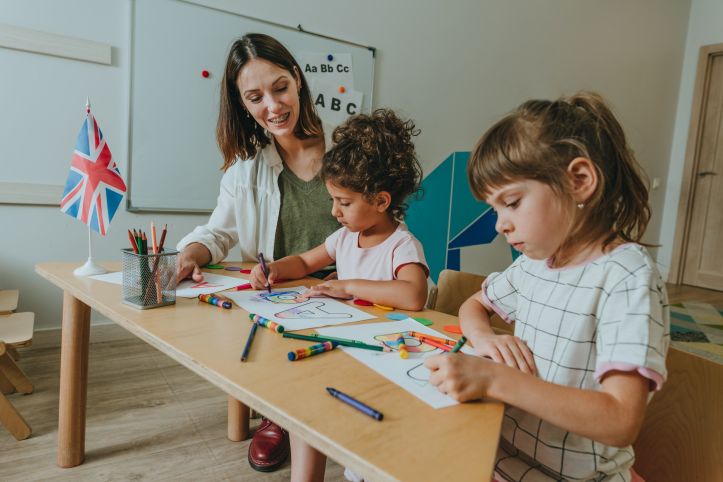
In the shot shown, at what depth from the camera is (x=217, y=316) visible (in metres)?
0.88

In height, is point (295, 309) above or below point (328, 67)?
below

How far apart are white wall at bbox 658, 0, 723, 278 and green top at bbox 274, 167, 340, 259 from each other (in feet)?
14.8

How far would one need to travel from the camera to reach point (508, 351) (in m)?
0.77

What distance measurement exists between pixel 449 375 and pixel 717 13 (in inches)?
231

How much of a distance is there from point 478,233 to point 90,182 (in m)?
2.96

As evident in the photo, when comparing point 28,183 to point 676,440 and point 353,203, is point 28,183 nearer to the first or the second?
point 353,203

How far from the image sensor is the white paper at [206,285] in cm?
104

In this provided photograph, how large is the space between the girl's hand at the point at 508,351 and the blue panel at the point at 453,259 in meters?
2.79

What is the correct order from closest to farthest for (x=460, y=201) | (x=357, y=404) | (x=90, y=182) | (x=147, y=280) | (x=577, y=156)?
(x=357, y=404) → (x=577, y=156) → (x=147, y=280) → (x=90, y=182) → (x=460, y=201)

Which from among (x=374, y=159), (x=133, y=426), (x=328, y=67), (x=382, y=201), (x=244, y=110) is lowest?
(x=133, y=426)

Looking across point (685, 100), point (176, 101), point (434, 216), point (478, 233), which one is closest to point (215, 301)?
point (176, 101)

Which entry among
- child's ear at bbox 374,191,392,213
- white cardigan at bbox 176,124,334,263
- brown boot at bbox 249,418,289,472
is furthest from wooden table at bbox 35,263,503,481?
brown boot at bbox 249,418,289,472

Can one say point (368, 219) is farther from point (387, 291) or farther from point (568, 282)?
point (568, 282)

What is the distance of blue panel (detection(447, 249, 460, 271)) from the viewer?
11.8ft
